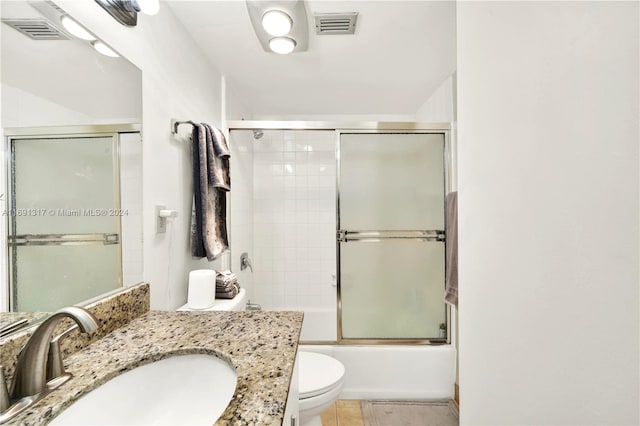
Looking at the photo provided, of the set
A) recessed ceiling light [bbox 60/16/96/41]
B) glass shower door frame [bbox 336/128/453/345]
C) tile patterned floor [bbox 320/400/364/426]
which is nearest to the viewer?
recessed ceiling light [bbox 60/16/96/41]

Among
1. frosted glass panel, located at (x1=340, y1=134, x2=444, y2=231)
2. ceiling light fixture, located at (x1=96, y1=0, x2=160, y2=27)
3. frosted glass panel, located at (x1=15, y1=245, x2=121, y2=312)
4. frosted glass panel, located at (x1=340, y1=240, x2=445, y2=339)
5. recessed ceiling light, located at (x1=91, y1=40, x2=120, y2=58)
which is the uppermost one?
ceiling light fixture, located at (x1=96, y1=0, x2=160, y2=27)

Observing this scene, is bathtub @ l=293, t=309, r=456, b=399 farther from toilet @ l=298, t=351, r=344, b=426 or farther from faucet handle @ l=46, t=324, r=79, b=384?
faucet handle @ l=46, t=324, r=79, b=384

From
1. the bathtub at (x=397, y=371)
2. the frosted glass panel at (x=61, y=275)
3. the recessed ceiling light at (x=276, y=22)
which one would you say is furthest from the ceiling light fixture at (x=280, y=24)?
the bathtub at (x=397, y=371)

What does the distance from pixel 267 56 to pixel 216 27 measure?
0.38 m

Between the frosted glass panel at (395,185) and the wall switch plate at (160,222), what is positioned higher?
the frosted glass panel at (395,185)

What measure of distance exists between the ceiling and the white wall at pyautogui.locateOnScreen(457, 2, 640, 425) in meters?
0.71

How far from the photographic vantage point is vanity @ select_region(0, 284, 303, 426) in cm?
54

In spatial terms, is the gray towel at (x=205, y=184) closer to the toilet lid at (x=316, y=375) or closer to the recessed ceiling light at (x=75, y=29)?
the recessed ceiling light at (x=75, y=29)

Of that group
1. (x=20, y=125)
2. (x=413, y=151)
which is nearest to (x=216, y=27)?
(x=20, y=125)

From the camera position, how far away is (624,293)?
0.44m

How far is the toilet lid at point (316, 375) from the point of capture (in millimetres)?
1408

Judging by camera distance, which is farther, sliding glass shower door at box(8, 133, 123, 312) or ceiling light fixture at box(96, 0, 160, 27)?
ceiling light fixture at box(96, 0, 160, 27)

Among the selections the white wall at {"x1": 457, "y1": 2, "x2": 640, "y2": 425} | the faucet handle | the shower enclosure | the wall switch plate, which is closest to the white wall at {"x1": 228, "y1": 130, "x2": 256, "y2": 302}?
the shower enclosure

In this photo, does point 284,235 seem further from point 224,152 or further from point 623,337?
point 623,337
